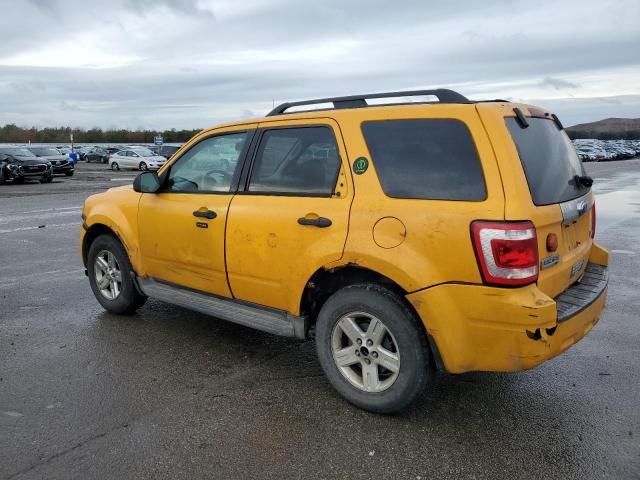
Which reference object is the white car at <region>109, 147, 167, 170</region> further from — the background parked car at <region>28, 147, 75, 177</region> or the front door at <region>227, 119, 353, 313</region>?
the front door at <region>227, 119, 353, 313</region>

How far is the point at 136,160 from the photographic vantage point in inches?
1487

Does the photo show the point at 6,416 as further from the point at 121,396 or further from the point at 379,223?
the point at 379,223

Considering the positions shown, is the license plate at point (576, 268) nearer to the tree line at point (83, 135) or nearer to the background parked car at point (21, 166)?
the background parked car at point (21, 166)

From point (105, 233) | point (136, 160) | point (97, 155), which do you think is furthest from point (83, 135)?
point (105, 233)

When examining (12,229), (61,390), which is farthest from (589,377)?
(12,229)

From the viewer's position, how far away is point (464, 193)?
10.5ft

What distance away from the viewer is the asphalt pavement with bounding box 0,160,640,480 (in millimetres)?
3039

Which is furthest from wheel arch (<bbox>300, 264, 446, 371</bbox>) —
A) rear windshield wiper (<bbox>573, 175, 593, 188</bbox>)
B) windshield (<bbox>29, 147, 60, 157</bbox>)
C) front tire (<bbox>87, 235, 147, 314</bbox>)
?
windshield (<bbox>29, 147, 60, 157</bbox>)

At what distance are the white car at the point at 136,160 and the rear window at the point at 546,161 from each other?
34.9 m

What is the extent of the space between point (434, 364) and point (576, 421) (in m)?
0.93

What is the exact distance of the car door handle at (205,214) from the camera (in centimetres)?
430

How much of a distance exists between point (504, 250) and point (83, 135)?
10429 centimetres

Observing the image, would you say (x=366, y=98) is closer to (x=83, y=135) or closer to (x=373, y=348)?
(x=373, y=348)

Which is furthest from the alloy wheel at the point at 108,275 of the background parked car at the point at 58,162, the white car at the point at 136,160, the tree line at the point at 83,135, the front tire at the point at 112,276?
the tree line at the point at 83,135
